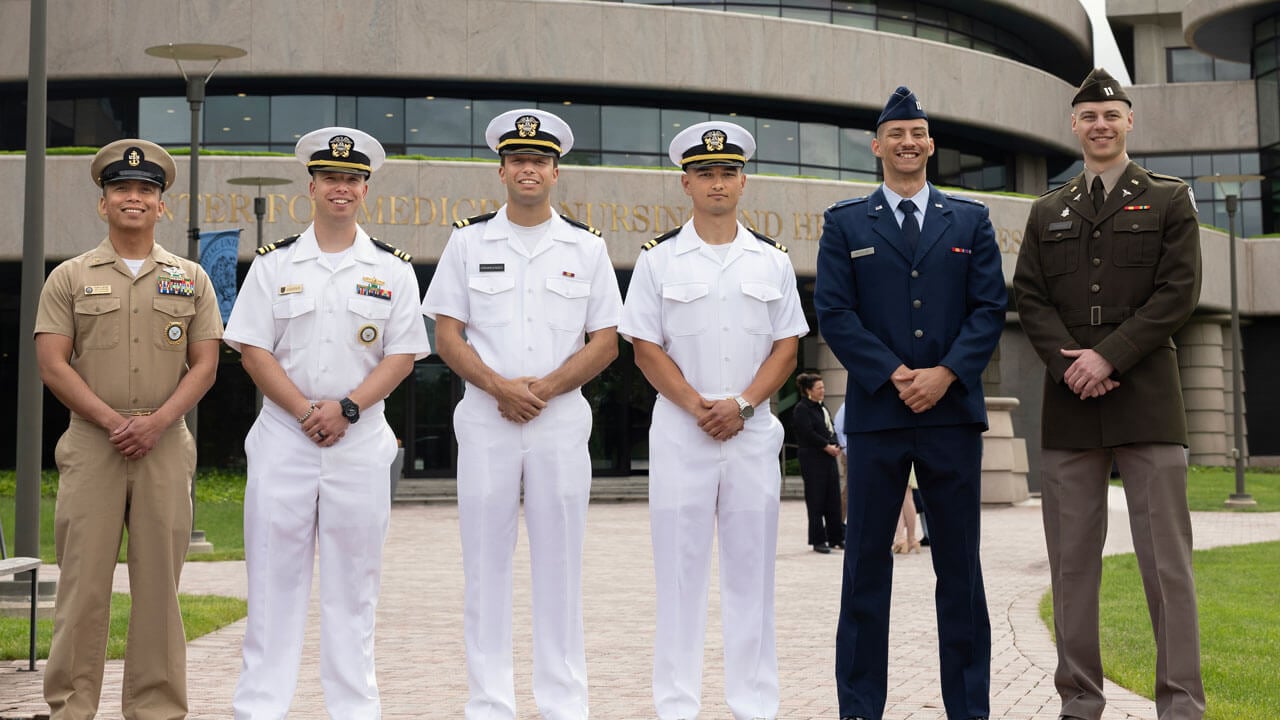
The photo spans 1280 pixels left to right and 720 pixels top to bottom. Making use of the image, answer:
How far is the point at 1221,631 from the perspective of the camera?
31.5 feet

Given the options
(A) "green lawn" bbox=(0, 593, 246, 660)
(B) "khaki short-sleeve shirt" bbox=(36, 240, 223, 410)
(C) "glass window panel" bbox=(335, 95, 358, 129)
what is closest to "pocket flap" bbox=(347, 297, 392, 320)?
(B) "khaki short-sleeve shirt" bbox=(36, 240, 223, 410)

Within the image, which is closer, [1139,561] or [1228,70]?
[1139,561]

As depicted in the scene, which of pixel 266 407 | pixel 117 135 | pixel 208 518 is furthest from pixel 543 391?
pixel 117 135

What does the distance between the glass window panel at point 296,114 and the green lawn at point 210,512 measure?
7.96m

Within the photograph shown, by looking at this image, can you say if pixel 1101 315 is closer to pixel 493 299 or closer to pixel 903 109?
pixel 903 109

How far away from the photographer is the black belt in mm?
5938

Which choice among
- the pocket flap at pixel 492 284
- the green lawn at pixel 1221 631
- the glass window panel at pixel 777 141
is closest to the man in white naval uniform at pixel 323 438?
the pocket flap at pixel 492 284

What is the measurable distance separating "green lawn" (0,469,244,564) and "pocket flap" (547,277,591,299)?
7.74m

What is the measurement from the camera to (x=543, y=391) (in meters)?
5.86

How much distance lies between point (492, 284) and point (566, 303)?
351 mm

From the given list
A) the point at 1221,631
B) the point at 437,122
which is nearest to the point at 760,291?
the point at 1221,631

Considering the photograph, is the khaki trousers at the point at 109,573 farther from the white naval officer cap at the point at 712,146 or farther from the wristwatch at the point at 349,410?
the white naval officer cap at the point at 712,146

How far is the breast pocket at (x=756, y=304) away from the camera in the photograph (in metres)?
6.16

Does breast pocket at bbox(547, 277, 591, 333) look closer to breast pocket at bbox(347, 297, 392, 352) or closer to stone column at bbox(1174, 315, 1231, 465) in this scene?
breast pocket at bbox(347, 297, 392, 352)
